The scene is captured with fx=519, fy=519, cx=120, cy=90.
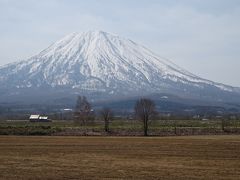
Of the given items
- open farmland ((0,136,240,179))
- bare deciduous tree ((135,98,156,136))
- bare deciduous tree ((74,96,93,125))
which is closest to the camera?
open farmland ((0,136,240,179))

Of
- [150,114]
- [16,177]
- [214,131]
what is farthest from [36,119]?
[16,177]

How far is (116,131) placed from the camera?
6900 centimetres

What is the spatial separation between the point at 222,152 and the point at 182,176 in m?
11.7

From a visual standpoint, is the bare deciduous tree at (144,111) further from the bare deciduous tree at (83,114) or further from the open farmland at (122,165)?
the open farmland at (122,165)

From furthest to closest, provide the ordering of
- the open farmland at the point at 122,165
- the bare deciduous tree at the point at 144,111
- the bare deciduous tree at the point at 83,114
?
the bare deciduous tree at the point at 83,114, the bare deciduous tree at the point at 144,111, the open farmland at the point at 122,165

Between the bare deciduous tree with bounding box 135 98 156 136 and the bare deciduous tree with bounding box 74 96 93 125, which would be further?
the bare deciduous tree with bounding box 74 96 93 125

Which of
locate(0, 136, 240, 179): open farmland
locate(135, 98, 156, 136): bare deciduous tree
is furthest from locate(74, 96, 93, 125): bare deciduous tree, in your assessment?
locate(0, 136, 240, 179): open farmland

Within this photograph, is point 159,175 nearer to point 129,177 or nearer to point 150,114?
point 129,177

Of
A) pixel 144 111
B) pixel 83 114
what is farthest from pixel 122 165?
pixel 83 114

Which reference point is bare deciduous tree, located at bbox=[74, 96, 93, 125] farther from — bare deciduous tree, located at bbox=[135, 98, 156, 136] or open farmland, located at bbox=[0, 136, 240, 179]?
open farmland, located at bbox=[0, 136, 240, 179]

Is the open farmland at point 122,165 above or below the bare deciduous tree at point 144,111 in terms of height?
below

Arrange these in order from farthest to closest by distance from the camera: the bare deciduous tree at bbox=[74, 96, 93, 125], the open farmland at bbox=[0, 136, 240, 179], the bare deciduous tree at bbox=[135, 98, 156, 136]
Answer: the bare deciduous tree at bbox=[74, 96, 93, 125], the bare deciduous tree at bbox=[135, 98, 156, 136], the open farmland at bbox=[0, 136, 240, 179]

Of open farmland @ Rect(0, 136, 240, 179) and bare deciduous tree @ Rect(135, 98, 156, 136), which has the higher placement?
bare deciduous tree @ Rect(135, 98, 156, 136)

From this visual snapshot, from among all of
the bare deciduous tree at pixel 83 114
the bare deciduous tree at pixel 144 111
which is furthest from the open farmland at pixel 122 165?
the bare deciduous tree at pixel 83 114
